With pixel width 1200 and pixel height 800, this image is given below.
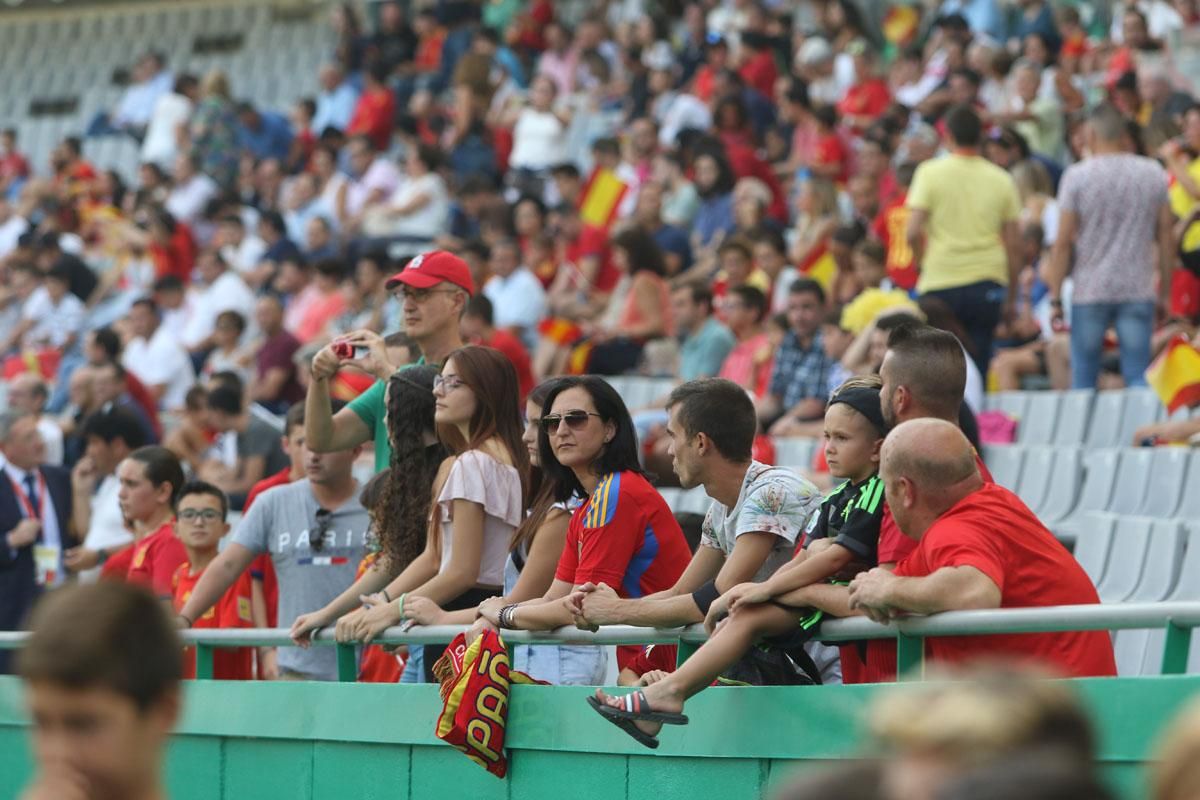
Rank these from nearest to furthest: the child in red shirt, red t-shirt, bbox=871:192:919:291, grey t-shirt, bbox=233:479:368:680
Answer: grey t-shirt, bbox=233:479:368:680
the child in red shirt
red t-shirt, bbox=871:192:919:291

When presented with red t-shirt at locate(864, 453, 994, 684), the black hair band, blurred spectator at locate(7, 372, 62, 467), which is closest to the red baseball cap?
the black hair band

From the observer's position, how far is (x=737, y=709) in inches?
202

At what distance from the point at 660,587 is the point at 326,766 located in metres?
1.47

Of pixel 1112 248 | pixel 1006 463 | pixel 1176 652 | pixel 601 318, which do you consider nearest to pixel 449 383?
pixel 1176 652

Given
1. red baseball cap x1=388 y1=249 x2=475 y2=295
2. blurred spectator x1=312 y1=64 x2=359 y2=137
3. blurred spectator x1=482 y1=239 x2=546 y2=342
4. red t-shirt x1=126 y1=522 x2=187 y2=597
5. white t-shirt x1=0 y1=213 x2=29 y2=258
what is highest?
blurred spectator x1=312 y1=64 x2=359 y2=137

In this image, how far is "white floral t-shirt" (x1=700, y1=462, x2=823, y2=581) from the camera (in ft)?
16.9

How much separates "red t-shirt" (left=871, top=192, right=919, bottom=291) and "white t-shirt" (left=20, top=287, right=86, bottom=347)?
310 inches

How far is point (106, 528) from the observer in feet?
33.1

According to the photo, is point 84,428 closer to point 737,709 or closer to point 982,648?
point 737,709

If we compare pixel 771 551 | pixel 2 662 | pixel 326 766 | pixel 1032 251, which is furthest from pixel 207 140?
pixel 771 551

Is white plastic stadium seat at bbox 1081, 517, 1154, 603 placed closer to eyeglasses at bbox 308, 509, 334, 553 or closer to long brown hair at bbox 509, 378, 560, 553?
long brown hair at bbox 509, 378, 560, 553

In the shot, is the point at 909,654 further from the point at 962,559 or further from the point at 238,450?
the point at 238,450

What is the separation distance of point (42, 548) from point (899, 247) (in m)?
5.07

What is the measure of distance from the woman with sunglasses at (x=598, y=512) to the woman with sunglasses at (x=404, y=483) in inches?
28.0
